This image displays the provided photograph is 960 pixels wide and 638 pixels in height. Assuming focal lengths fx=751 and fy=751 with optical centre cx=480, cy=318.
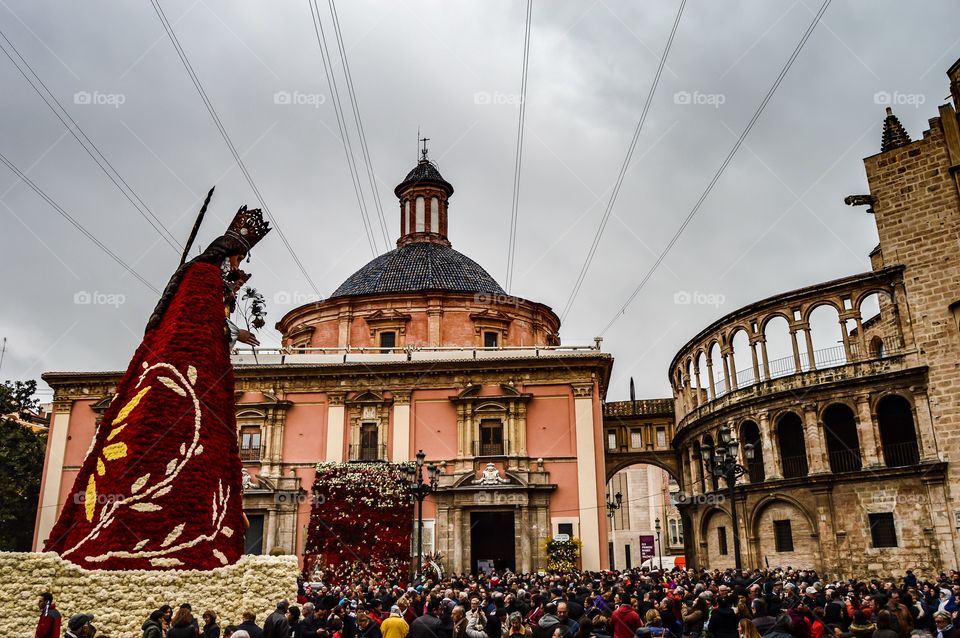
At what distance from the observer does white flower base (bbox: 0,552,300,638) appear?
1085 centimetres

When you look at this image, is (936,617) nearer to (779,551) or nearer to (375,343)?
(779,551)

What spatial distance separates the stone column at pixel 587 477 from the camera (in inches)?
1077

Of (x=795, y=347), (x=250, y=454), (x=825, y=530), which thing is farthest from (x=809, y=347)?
(x=250, y=454)

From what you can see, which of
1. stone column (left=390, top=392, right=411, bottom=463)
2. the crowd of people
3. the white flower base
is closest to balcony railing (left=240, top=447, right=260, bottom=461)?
stone column (left=390, top=392, right=411, bottom=463)

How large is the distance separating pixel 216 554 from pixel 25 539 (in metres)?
30.1

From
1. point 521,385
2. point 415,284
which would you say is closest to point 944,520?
point 521,385

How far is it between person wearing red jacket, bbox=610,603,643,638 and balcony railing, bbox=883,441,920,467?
24.5 m

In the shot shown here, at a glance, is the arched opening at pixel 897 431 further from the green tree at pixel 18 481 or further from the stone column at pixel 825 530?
the green tree at pixel 18 481

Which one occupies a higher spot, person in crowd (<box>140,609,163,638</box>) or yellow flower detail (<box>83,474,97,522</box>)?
yellow flower detail (<box>83,474,97,522</box>)

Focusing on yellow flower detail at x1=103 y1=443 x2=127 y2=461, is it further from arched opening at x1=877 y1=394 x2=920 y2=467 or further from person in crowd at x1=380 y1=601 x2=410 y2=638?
arched opening at x1=877 y1=394 x2=920 y2=467

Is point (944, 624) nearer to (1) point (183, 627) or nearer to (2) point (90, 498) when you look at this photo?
(1) point (183, 627)

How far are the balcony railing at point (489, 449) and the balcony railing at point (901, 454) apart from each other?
1514cm

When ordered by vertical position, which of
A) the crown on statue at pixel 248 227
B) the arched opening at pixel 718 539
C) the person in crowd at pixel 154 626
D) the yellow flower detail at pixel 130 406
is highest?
the crown on statue at pixel 248 227

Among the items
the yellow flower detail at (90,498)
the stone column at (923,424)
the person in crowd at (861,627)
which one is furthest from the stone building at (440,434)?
the person in crowd at (861,627)
